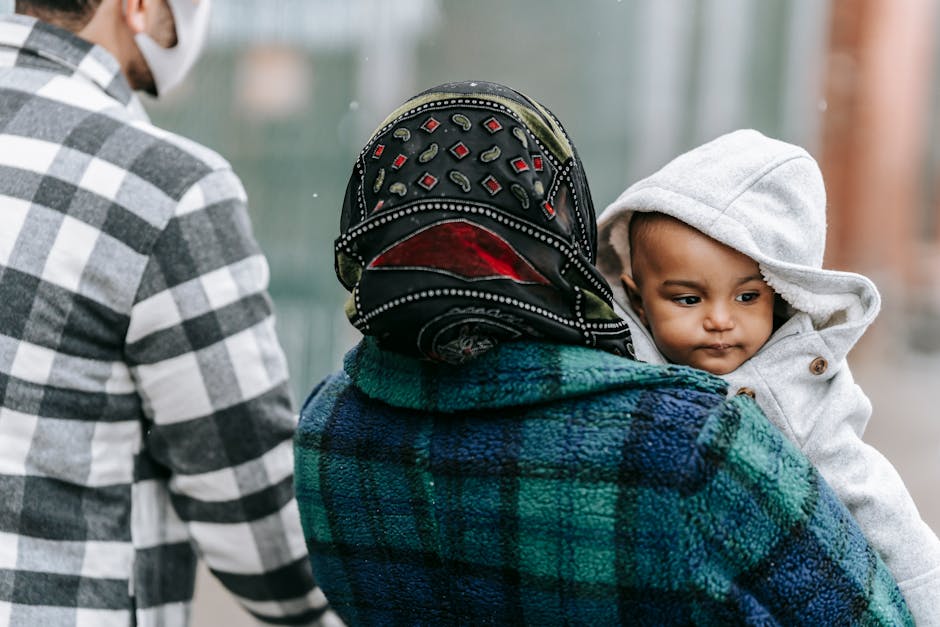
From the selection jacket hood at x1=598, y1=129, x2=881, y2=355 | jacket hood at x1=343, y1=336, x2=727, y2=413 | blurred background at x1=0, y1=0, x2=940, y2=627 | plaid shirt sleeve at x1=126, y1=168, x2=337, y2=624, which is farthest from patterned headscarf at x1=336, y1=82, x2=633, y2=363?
blurred background at x1=0, y1=0, x2=940, y2=627

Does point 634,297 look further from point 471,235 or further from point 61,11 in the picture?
point 61,11

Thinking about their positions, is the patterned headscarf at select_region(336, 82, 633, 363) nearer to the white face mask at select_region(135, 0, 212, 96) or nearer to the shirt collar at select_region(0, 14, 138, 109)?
the shirt collar at select_region(0, 14, 138, 109)

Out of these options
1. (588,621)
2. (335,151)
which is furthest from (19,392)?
(335,151)

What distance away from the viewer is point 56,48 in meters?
1.86

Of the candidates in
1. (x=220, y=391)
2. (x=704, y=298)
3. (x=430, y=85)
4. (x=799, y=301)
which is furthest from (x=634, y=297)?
(x=430, y=85)

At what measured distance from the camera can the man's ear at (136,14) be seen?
1.97 meters

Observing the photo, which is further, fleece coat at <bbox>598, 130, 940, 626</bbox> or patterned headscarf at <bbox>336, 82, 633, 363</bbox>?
fleece coat at <bbox>598, 130, 940, 626</bbox>

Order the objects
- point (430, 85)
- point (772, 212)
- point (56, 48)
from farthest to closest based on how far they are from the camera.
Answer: point (430, 85) < point (56, 48) < point (772, 212)

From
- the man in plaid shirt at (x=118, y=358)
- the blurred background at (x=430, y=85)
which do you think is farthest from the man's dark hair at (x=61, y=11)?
the blurred background at (x=430, y=85)

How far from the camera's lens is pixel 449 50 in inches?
197

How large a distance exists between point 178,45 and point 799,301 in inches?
47.6

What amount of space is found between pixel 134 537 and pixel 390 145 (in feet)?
2.93

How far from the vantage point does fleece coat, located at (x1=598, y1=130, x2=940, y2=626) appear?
149 centimetres

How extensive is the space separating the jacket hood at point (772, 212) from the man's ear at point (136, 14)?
966mm
